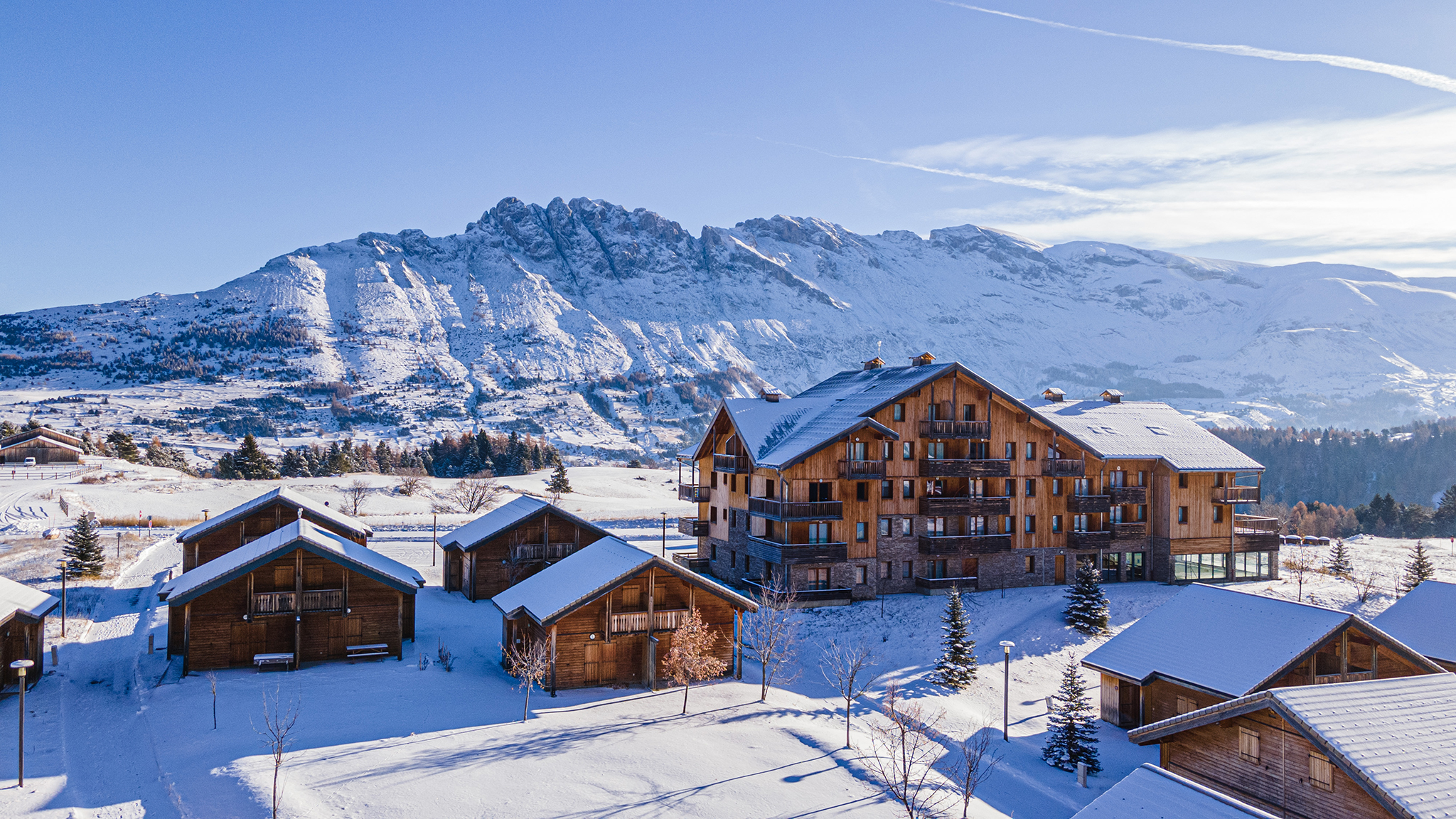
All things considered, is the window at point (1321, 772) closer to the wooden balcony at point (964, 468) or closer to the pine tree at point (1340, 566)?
the wooden balcony at point (964, 468)

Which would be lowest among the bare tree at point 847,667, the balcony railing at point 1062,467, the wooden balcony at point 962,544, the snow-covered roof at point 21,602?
the bare tree at point 847,667

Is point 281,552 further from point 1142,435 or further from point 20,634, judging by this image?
point 1142,435

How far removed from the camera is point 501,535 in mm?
44969

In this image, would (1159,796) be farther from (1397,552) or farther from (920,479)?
(1397,552)

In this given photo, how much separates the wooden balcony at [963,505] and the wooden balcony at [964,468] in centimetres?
124

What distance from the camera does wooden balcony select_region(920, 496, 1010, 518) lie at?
46.9 metres

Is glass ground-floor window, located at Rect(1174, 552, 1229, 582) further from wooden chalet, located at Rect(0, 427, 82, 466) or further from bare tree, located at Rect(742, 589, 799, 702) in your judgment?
wooden chalet, located at Rect(0, 427, 82, 466)

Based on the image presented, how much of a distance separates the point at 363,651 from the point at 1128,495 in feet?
137

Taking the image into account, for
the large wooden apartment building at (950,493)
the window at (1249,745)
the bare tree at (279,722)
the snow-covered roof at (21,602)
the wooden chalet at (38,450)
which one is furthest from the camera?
the wooden chalet at (38,450)

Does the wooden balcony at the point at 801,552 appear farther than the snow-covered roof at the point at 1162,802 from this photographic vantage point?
Yes

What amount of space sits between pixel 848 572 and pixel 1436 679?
28.9 m

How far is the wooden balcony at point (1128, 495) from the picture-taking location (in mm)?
50906

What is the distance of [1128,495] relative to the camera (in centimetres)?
5119

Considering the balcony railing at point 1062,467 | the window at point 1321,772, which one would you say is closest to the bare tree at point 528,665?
the window at point 1321,772
